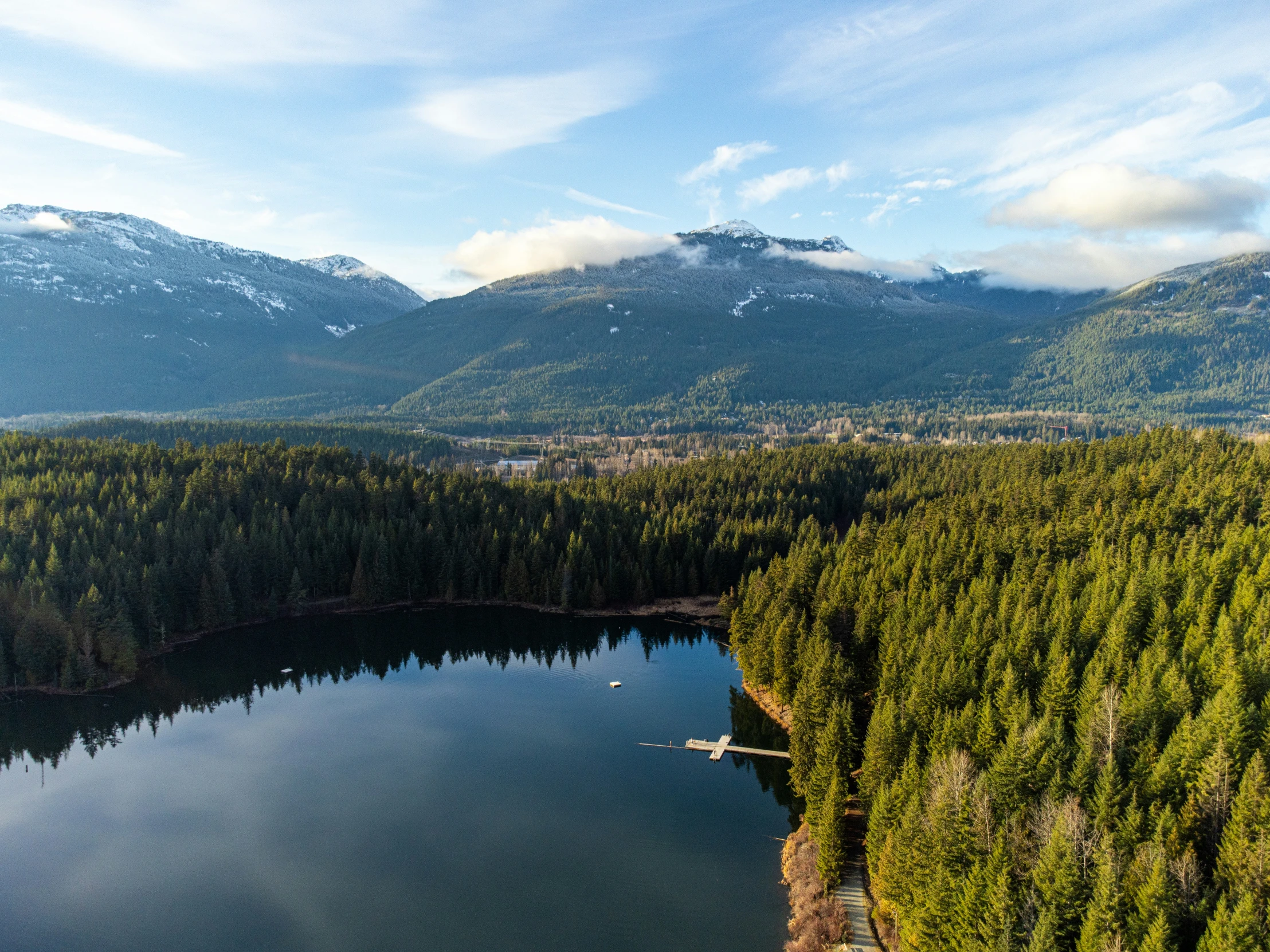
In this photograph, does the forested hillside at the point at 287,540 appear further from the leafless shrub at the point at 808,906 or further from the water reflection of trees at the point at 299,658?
the leafless shrub at the point at 808,906

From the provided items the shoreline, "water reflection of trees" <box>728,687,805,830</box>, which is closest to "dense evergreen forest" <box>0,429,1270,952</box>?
the shoreline

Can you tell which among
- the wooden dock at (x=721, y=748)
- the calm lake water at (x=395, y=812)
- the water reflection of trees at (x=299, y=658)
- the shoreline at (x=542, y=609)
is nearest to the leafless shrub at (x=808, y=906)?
the calm lake water at (x=395, y=812)

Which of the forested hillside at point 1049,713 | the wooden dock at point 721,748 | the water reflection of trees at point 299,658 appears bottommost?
the wooden dock at point 721,748

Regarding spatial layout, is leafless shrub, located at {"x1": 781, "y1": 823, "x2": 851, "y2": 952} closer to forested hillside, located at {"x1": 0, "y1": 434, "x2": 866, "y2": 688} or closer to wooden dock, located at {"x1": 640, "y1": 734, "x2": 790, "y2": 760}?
wooden dock, located at {"x1": 640, "y1": 734, "x2": 790, "y2": 760}

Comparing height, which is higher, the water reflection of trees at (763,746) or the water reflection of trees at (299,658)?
the water reflection of trees at (299,658)

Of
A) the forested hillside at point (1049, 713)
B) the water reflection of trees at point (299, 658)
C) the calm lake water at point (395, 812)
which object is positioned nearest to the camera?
the forested hillside at point (1049, 713)

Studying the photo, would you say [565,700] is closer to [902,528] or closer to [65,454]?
[902,528]
